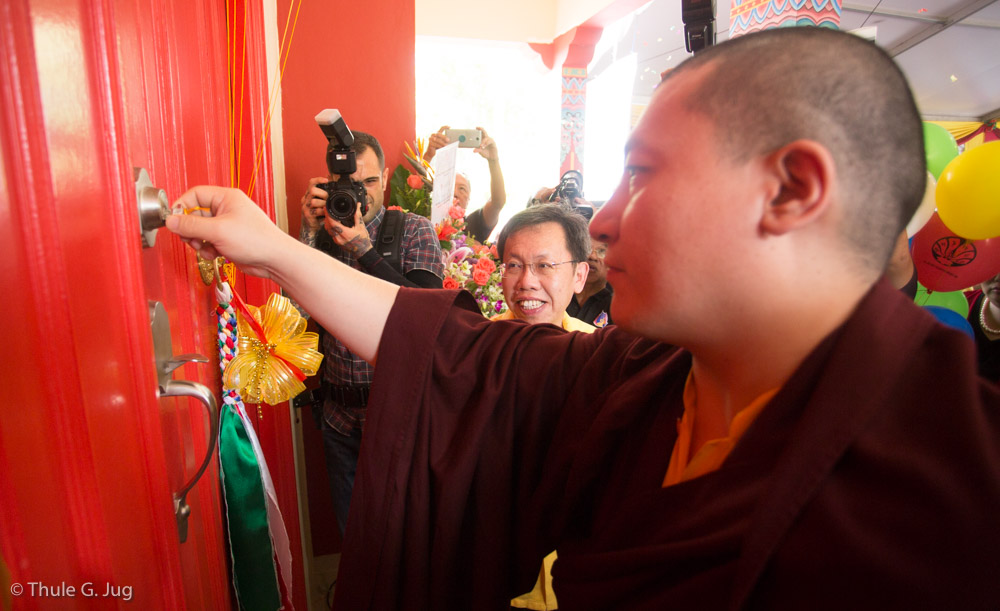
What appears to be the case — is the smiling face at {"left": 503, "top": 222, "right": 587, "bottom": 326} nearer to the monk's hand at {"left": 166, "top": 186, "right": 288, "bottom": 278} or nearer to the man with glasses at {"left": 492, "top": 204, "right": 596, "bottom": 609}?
the man with glasses at {"left": 492, "top": 204, "right": 596, "bottom": 609}

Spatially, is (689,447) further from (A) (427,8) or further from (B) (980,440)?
(A) (427,8)

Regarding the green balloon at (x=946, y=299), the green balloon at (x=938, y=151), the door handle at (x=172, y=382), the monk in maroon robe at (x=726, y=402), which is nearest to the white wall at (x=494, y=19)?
the green balloon at (x=938, y=151)

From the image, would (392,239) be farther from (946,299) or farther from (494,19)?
(494,19)

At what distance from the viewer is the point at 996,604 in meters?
0.41

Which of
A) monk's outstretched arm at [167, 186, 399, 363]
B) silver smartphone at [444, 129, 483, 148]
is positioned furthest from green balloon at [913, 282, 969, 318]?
monk's outstretched arm at [167, 186, 399, 363]

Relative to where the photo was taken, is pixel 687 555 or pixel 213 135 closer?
pixel 687 555

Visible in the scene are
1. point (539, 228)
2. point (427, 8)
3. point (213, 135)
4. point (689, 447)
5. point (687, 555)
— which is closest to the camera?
point (687, 555)

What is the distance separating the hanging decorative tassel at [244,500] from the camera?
962mm

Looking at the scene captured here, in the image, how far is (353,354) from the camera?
178cm

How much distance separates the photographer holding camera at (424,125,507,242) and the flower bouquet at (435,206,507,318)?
0.21 m

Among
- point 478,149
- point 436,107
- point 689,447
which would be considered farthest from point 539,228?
point 436,107

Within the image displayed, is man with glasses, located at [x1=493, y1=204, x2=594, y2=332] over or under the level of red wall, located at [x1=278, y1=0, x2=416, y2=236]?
under

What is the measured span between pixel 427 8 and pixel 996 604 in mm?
4484

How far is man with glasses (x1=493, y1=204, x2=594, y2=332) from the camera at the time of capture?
161cm
